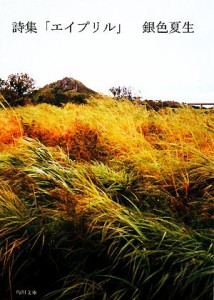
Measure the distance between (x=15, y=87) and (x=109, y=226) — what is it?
3.51 m

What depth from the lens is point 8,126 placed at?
2754mm

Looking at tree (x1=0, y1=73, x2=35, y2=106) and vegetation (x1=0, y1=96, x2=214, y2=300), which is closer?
vegetation (x1=0, y1=96, x2=214, y2=300)

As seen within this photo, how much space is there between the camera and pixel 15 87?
4617mm

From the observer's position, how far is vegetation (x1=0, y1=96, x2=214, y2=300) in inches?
53.6

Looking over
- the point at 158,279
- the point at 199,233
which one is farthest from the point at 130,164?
the point at 158,279

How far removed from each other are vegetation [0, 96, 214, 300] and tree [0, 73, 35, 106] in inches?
97.9

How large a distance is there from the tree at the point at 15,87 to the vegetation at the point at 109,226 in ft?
8.16

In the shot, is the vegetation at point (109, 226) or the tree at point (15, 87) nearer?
the vegetation at point (109, 226)

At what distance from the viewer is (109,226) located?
1.48 metres

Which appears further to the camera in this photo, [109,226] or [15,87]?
[15,87]

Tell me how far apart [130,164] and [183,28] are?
0.82 metres

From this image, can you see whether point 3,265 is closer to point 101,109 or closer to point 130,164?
point 130,164

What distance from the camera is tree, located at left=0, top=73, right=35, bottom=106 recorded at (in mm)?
4445

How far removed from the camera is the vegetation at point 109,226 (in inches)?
53.6
